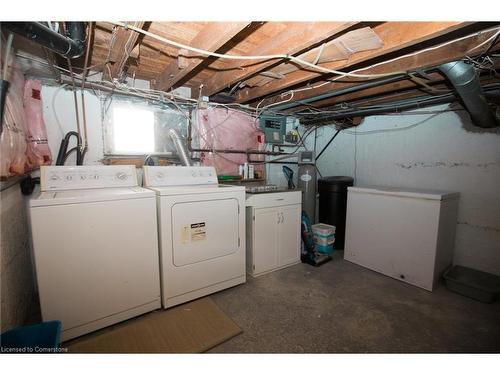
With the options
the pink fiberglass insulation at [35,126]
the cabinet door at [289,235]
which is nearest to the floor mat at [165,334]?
the cabinet door at [289,235]

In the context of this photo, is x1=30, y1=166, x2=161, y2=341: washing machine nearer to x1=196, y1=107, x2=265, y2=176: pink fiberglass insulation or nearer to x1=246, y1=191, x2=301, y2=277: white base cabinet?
x1=246, y1=191, x2=301, y2=277: white base cabinet

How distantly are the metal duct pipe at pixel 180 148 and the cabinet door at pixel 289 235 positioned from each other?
132 cm

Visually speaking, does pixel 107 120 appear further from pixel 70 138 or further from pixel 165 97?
pixel 165 97

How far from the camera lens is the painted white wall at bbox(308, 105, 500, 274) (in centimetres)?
254

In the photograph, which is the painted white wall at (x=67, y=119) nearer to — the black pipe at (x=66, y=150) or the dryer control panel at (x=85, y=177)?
the black pipe at (x=66, y=150)

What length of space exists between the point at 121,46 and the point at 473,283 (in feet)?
12.7

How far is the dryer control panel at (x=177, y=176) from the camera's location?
90.3 inches

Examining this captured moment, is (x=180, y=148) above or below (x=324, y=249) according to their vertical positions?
above

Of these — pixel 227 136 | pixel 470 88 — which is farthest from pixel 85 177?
pixel 470 88

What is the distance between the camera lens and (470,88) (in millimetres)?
1927

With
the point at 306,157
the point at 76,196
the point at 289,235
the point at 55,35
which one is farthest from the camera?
the point at 306,157

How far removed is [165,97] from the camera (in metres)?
2.78

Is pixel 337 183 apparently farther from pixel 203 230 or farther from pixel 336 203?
pixel 203 230

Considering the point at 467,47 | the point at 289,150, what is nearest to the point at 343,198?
the point at 289,150
